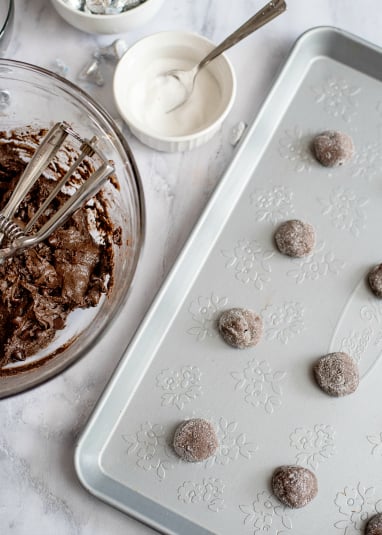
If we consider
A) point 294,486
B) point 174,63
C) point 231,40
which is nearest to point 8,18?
point 174,63

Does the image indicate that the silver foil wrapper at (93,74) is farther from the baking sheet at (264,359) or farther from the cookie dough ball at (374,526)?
the cookie dough ball at (374,526)

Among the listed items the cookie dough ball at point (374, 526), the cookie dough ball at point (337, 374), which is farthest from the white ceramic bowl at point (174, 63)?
the cookie dough ball at point (374, 526)

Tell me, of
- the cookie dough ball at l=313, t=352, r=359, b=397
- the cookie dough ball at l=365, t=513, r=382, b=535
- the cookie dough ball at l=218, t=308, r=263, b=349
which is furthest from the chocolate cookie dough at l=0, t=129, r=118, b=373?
the cookie dough ball at l=365, t=513, r=382, b=535

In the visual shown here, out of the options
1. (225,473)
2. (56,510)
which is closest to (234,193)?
(225,473)

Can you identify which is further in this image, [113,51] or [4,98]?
[113,51]

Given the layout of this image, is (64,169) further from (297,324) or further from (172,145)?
(297,324)

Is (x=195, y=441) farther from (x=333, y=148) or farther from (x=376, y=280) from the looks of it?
(x=333, y=148)

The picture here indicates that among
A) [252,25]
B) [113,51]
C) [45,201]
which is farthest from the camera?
[113,51]

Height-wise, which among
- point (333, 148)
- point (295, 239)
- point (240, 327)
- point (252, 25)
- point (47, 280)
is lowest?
point (47, 280)
